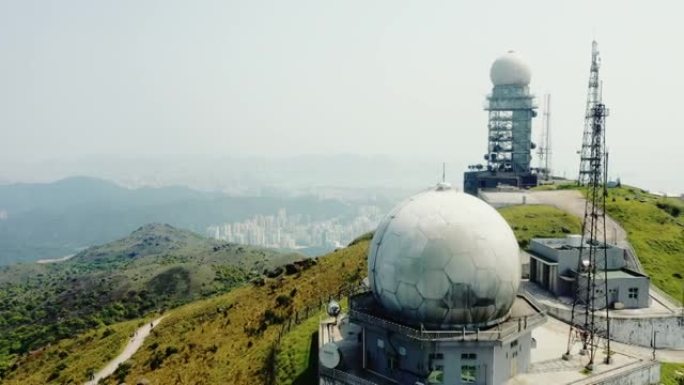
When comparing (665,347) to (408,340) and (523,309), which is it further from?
(408,340)

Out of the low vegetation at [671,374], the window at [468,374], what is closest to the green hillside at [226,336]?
the window at [468,374]

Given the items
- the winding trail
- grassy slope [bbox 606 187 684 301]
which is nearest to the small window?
the winding trail

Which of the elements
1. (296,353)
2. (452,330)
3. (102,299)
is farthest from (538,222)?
(102,299)

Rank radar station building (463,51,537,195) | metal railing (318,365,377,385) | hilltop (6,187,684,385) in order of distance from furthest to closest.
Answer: radar station building (463,51,537,195)
hilltop (6,187,684,385)
metal railing (318,365,377,385)

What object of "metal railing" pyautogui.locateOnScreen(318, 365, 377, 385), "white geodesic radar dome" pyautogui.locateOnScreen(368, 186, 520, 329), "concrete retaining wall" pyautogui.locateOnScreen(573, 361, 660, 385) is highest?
"white geodesic radar dome" pyautogui.locateOnScreen(368, 186, 520, 329)

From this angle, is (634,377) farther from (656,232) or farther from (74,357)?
(74,357)

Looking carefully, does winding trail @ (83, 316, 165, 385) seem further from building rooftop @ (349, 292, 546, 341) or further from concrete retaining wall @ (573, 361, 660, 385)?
concrete retaining wall @ (573, 361, 660, 385)
